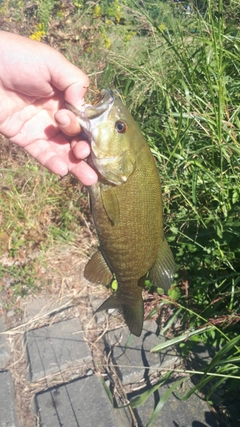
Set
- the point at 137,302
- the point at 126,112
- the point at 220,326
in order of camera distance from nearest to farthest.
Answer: the point at 126,112
the point at 137,302
the point at 220,326

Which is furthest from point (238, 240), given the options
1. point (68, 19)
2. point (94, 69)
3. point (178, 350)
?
point (68, 19)

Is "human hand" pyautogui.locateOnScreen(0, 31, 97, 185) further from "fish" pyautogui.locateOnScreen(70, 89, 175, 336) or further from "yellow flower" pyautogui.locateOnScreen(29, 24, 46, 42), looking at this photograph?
"yellow flower" pyautogui.locateOnScreen(29, 24, 46, 42)

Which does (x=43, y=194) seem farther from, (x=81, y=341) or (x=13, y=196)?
(x=81, y=341)

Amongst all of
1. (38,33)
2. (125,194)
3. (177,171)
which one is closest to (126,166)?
(125,194)

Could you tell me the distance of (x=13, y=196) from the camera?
357 centimetres

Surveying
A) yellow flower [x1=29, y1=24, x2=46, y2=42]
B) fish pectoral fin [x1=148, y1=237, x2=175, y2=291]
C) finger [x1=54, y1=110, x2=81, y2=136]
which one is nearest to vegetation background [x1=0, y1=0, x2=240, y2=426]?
yellow flower [x1=29, y1=24, x2=46, y2=42]

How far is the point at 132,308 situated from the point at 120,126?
90 centimetres

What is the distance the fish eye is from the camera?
1.73 metres

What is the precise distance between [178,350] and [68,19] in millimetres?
3303

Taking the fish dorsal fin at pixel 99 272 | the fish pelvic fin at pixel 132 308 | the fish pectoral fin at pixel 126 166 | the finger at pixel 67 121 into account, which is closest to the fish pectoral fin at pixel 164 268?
the fish pelvic fin at pixel 132 308

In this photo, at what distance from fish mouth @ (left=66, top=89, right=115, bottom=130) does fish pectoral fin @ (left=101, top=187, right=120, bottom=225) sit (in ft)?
0.94

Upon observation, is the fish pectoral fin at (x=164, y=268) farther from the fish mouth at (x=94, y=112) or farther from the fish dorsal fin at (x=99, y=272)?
the fish mouth at (x=94, y=112)

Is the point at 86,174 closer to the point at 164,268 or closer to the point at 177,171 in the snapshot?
the point at 164,268

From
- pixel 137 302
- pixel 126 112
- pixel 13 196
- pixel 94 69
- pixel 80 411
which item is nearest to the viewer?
pixel 126 112
